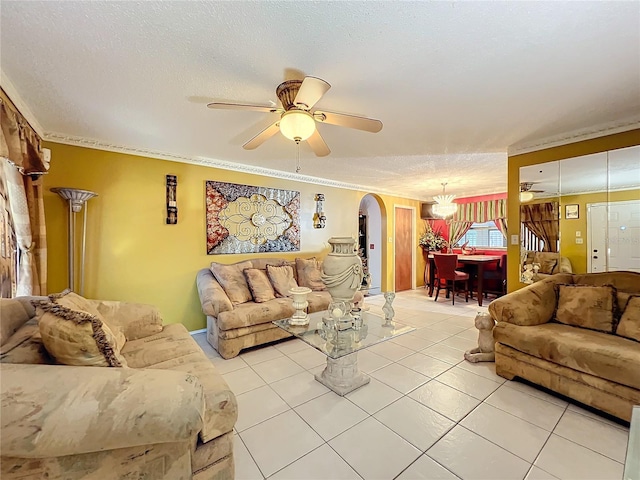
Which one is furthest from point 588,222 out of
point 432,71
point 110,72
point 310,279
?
point 110,72

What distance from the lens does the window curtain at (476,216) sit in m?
5.45

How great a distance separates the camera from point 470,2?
45.3 inches

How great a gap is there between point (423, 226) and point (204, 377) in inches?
242

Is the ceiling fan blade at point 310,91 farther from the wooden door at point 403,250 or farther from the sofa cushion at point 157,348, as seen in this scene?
the wooden door at point 403,250

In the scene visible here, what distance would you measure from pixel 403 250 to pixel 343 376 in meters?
4.43

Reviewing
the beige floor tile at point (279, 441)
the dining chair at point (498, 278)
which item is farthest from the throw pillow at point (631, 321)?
the dining chair at point (498, 278)

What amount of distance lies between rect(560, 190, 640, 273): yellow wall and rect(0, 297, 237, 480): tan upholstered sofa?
11.6ft

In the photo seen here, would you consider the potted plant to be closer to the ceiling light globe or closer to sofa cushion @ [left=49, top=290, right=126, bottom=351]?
the ceiling light globe

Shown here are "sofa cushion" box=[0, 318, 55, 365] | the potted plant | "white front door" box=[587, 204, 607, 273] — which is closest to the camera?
"sofa cushion" box=[0, 318, 55, 365]

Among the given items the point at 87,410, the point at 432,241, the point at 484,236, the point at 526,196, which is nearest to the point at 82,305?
the point at 87,410

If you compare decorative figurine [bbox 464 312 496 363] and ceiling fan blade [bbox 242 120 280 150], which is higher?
ceiling fan blade [bbox 242 120 280 150]

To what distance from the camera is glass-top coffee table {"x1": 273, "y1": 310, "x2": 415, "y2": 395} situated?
203cm

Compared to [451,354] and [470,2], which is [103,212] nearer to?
[470,2]

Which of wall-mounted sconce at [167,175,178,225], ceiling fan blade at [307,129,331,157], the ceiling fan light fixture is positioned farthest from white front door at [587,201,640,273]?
wall-mounted sconce at [167,175,178,225]
